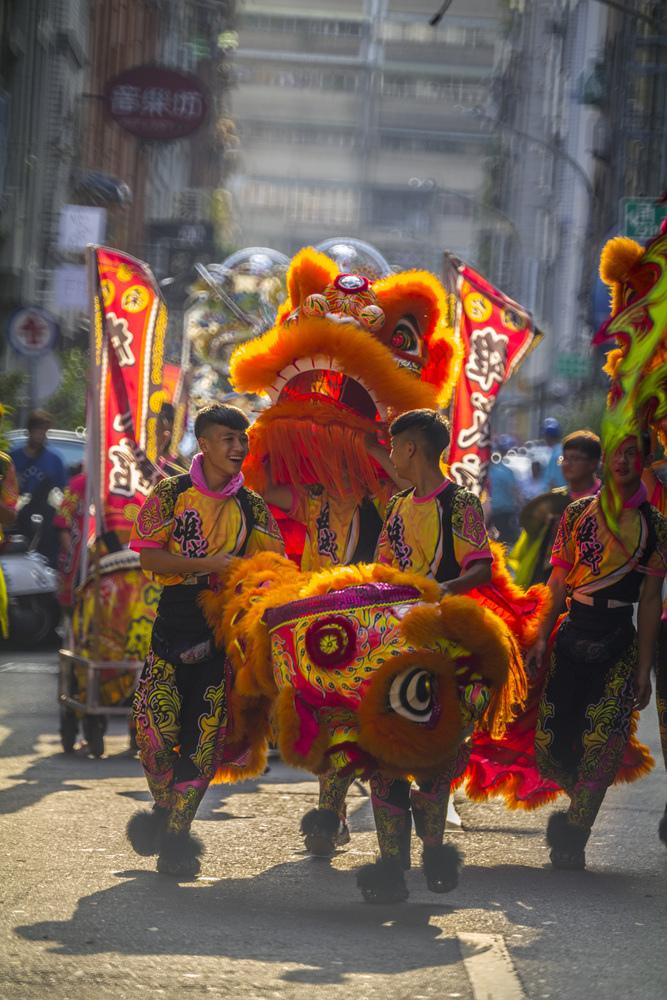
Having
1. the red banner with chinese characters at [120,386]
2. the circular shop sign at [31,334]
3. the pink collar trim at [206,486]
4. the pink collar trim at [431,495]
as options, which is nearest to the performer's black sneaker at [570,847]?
the pink collar trim at [431,495]

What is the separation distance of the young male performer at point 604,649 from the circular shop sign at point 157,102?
20.2m

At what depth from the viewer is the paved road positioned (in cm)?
394

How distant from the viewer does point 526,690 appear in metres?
5.33

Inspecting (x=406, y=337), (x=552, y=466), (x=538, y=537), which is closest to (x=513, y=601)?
(x=406, y=337)

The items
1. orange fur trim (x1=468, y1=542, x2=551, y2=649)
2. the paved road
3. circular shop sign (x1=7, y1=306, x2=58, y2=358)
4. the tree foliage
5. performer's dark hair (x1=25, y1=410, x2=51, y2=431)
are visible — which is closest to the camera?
the paved road

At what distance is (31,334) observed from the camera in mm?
16359

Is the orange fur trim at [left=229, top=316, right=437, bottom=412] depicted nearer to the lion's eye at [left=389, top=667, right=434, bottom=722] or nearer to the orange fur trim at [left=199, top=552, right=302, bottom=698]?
the orange fur trim at [left=199, top=552, right=302, bottom=698]

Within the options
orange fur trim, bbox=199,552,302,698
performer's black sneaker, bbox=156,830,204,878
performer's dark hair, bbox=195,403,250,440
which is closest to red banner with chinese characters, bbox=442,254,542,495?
performer's dark hair, bbox=195,403,250,440

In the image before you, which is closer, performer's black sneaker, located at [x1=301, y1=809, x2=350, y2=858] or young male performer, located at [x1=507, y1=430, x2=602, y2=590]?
performer's black sneaker, located at [x1=301, y1=809, x2=350, y2=858]

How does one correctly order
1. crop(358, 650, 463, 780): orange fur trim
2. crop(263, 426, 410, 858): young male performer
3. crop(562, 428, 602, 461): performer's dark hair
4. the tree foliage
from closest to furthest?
crop(358, 650, 463, 780): orange fur trim < crop(263, 426, 410, 858): young male performer < crop(562, 428, 602, 461): performer's dark hair < the tree foliage

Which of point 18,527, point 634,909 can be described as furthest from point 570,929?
point 18,527

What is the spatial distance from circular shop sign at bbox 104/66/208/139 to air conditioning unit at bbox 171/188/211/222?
22465mm

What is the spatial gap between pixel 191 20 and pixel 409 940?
50953 millimetres

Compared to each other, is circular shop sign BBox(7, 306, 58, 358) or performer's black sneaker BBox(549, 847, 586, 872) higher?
circular shop sign BBox(7, 306, 58, 358)
